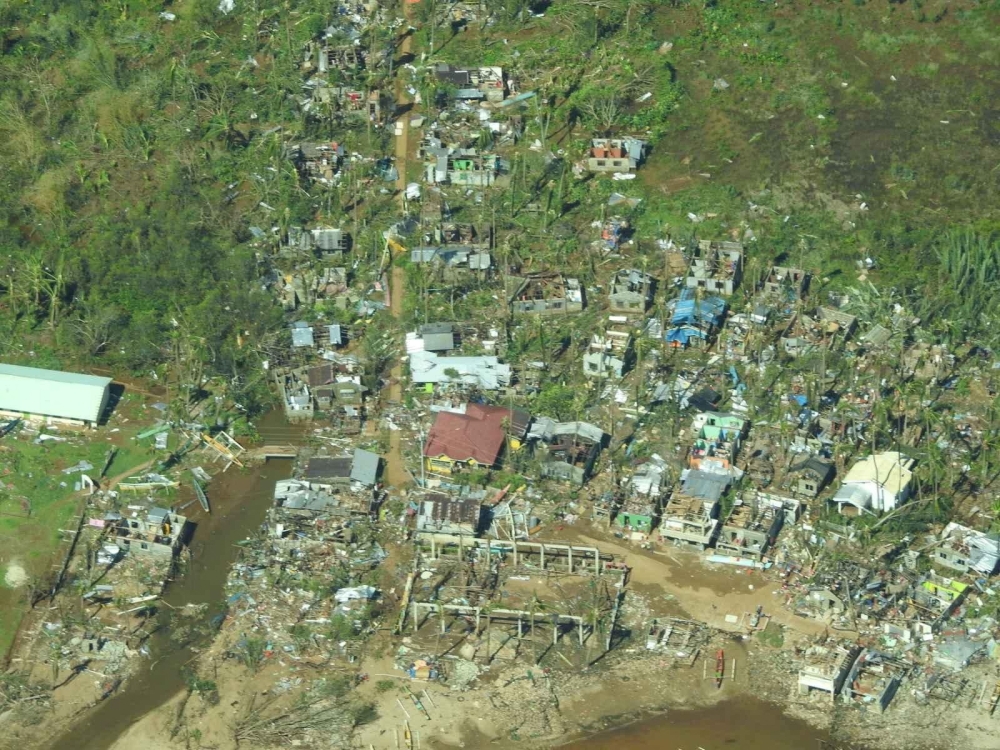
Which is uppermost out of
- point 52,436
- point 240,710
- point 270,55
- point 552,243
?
point 270,55

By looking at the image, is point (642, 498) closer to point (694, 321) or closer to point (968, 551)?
point (694, 321)

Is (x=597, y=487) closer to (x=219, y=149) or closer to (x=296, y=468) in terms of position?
(x=296, y=468)

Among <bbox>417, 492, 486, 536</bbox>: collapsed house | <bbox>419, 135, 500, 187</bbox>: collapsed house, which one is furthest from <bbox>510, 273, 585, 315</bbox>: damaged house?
<bbox>417, 492, 486, 536</bbox>: collapsed house

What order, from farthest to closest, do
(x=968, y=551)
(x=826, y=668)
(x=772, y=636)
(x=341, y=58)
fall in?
(x=341, y=58) < (x=968, y=551) < (x=772, y=636) < (x=826, y=668)

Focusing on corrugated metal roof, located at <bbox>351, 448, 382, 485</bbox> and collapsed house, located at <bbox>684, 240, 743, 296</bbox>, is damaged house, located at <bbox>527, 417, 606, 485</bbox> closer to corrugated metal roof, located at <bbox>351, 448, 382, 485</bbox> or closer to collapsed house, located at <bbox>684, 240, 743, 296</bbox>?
corrugated metal roof, located at <bbox>351, 448, 382, 485</bbox>

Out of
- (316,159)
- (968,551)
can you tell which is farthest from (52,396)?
(968,551)

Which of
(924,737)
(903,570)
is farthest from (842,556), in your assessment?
(924,737)
